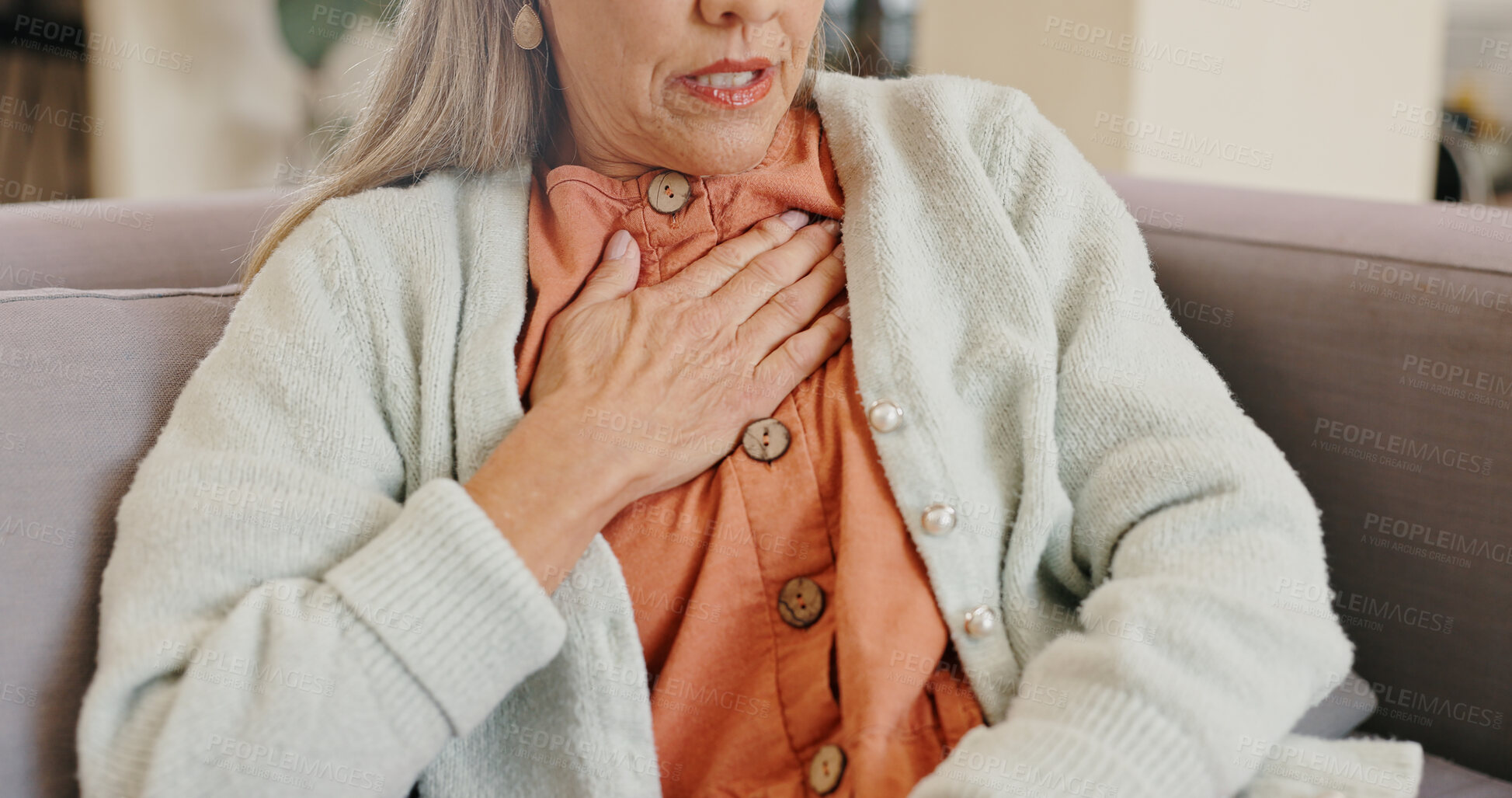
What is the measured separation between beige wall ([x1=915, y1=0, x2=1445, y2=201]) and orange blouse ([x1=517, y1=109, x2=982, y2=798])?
5.27 feet

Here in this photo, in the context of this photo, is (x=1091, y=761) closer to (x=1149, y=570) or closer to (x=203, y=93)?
(x=1149, y=570)

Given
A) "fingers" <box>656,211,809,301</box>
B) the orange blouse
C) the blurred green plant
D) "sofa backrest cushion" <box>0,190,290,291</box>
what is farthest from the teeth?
the blurred green plant

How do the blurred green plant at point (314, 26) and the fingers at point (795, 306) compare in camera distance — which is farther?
the blurred green plant at point (314, 26)

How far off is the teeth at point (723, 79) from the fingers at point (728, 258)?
13 centimetres

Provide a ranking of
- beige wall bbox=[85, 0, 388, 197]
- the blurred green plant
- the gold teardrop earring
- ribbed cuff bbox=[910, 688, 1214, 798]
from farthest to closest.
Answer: beige wall bbox=[85, 0, 388, 197] → the blurred green plant → the gold teardrop earring → ribbed cuff bbox=[910, 688, 1214, 798]

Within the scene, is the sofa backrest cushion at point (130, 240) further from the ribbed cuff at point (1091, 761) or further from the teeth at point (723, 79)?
the ribbed cuff at point (1091, 761)

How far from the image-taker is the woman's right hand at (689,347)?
33.1 inches

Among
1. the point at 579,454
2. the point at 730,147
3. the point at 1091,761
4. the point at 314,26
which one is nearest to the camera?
the point at 1091,761

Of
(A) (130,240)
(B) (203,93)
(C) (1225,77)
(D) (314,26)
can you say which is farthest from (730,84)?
(B) (203,93)

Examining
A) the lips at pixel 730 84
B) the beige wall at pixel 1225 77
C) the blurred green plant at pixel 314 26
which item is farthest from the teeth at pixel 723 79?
the blurred green plant at pixel 314 26

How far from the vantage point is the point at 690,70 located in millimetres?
882

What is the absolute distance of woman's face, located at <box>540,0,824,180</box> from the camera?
34.0 inches

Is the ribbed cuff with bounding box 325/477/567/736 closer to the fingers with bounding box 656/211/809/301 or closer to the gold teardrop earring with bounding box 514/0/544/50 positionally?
the fingers with bounding box 656/211/809/301

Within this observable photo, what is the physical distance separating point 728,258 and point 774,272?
0.14 feet
